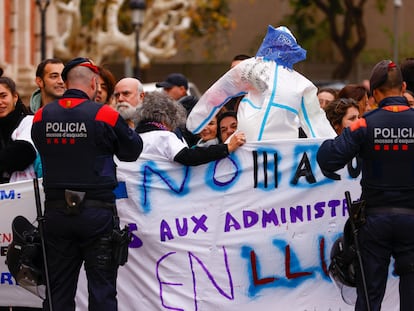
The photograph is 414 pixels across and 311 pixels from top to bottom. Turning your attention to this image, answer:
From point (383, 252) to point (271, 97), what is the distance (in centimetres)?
152

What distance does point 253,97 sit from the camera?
9125 millimetres

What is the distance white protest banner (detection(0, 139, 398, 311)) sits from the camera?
→ 9.03 meters

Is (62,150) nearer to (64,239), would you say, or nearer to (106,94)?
(64,239)

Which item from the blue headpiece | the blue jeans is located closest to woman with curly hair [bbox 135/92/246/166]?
the blue headpiece

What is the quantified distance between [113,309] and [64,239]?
0.55 metres

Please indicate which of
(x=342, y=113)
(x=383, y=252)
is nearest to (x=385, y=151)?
(x=383, y=252)

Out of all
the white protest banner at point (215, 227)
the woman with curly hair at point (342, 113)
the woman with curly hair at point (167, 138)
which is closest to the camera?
the woman with curly hair at point (167, 138)

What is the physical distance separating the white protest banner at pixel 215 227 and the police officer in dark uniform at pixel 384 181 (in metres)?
0.99

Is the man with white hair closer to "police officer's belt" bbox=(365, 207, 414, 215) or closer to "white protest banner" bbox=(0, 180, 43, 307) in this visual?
"white protest banner" bbox=(0, 180, 43, 307)

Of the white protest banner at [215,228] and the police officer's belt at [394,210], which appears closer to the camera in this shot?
the police officer's belt at [394,210]

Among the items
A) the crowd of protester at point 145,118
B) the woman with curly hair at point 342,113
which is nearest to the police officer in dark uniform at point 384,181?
the crowd of protester at point 145,118

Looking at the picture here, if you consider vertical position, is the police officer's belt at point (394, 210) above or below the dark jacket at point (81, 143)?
below

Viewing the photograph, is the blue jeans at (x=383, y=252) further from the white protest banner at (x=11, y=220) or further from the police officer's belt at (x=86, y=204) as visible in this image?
the white protest banner at (x=11, y=220)

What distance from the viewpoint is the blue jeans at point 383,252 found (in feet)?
26.2
